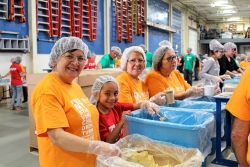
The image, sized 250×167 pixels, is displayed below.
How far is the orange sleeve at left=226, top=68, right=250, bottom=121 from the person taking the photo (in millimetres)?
1018

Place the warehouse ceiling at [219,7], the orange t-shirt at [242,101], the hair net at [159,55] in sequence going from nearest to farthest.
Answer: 1. the orange t-shirt at [242,101]
2. the hair net at [159,55]
3. the warehouse ceiling at [219,7]

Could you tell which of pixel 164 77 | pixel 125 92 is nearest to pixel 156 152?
pixel 125 92

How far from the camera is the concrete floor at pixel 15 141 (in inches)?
113

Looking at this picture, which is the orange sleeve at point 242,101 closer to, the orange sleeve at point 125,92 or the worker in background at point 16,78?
the orange sleeve at point 125,92

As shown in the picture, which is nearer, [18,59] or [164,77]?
[164,77]

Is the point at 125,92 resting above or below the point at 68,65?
below

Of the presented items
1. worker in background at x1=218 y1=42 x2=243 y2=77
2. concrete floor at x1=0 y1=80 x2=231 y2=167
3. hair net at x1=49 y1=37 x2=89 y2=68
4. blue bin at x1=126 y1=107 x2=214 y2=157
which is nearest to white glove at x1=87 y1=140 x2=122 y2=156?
blue bin at x1=126 y1=107 x2=214 y2=157

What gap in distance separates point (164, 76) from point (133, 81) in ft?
1.49

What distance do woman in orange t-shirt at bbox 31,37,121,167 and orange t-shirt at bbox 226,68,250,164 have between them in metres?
0.56

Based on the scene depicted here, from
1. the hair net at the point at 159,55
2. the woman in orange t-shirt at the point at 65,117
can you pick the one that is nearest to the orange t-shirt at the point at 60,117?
the woman in orange t-shirt at the point at 65,117

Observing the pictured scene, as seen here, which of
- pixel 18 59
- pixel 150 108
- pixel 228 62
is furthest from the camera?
pixel 18 59

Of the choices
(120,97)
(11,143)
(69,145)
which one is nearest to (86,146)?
(69,145)

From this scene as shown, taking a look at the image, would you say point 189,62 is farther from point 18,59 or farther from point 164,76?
point 164,76

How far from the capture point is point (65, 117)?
1.13 metres
